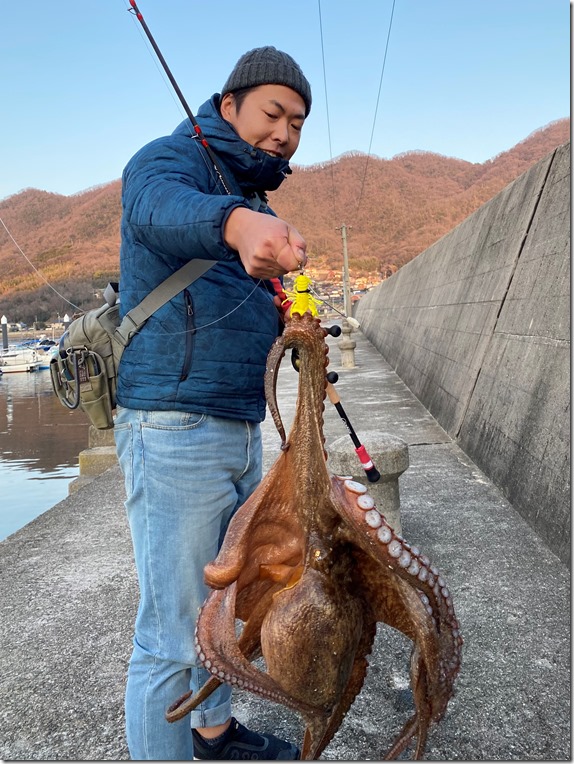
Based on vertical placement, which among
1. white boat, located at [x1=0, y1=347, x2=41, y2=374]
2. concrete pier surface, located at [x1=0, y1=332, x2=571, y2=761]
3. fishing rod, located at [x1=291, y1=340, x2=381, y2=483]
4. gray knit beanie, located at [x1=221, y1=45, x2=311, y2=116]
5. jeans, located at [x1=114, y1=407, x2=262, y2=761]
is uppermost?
gray knit beanie, located at [x1=221, y1=45, x2=311, y2=116]

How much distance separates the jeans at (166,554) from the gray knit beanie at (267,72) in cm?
114

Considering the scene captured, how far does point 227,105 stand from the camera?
2.08m

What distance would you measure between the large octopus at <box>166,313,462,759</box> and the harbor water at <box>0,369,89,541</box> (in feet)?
27.1

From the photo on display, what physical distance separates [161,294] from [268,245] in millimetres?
692

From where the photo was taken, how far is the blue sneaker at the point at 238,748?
7.58ft

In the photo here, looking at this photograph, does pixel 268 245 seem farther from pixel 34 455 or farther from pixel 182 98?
pixel 34 455

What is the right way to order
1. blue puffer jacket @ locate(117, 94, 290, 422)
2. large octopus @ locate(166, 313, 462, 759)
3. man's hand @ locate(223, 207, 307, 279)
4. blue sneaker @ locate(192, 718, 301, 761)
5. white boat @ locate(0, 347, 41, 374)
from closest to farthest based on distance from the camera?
man's hand @ locate(223, 207, 307, 279) < large octopus @ locate(166, 313, 462, 759) < blue puffer jacket @ locate(117, 94, 290, 422) < blue sneaker @ locate(192, 718, 301, 761) < white boat @ locate(0, 347, 41, 374)

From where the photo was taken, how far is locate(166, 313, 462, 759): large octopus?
153cm

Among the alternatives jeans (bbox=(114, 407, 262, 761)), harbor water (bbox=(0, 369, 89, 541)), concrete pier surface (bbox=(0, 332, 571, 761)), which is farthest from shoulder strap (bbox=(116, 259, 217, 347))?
harbor water (bbox=(0, 369, 89, 541))

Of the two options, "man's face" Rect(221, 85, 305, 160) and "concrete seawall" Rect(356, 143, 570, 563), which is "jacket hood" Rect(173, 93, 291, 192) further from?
"concrete seawall" Rect(356, 143, 570, 563)

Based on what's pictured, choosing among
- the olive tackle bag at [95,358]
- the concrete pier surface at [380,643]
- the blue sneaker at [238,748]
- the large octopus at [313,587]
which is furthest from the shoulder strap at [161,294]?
the concrete pier surface at [380,643]

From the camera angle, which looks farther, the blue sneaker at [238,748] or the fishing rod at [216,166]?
the blue sneaker at [238,748]

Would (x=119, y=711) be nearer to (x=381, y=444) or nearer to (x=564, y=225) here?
(x=381, y=444)

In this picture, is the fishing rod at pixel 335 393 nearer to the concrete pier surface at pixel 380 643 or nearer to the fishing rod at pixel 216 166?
the fishing rod at pixel 216 166
